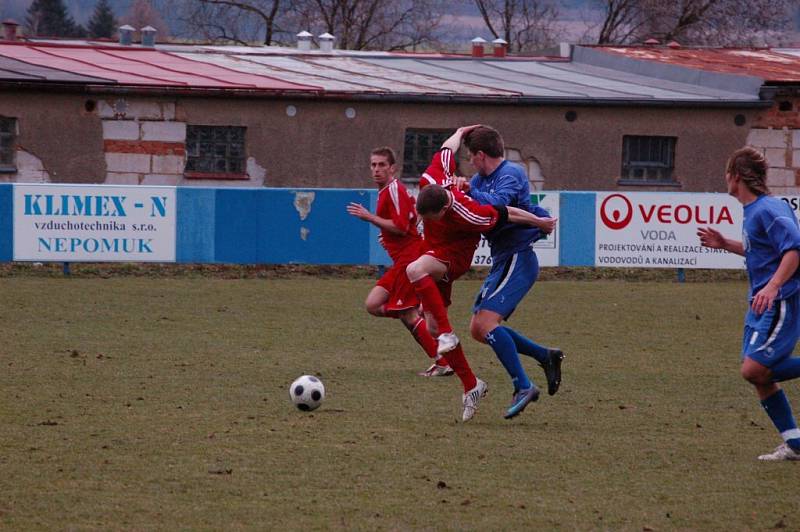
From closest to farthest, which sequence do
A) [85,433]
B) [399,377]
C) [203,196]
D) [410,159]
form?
[85,433] < [399,377] < [203,196] < [410,159]

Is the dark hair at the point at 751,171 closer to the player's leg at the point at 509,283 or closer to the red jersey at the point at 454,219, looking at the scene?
the red jersey at the point at 454,219

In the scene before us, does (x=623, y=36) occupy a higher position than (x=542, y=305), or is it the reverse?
(x=623, y=36)

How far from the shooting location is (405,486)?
6.14m

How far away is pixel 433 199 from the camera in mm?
7723

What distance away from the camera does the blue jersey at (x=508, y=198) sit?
8086 mm

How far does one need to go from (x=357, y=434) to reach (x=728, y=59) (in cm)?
2503

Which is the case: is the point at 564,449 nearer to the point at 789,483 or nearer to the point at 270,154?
the point at 789,483

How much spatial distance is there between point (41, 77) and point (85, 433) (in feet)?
54.4

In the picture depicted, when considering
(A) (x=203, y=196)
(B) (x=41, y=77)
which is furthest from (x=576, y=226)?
(B) (x=41, y=77)

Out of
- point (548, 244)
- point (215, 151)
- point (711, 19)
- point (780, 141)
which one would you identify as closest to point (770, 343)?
point (548, 244)

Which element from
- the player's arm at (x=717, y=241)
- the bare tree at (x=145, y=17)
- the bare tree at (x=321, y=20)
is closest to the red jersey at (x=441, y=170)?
the player's arm at (x=717, y=241)

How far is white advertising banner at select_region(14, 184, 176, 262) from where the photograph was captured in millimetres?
18375

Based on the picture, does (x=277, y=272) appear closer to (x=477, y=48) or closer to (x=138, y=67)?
(x=138, y=67)

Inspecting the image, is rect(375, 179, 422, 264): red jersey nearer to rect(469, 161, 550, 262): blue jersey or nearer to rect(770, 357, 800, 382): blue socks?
rect(469, 161, 550, 262): blue jersey
